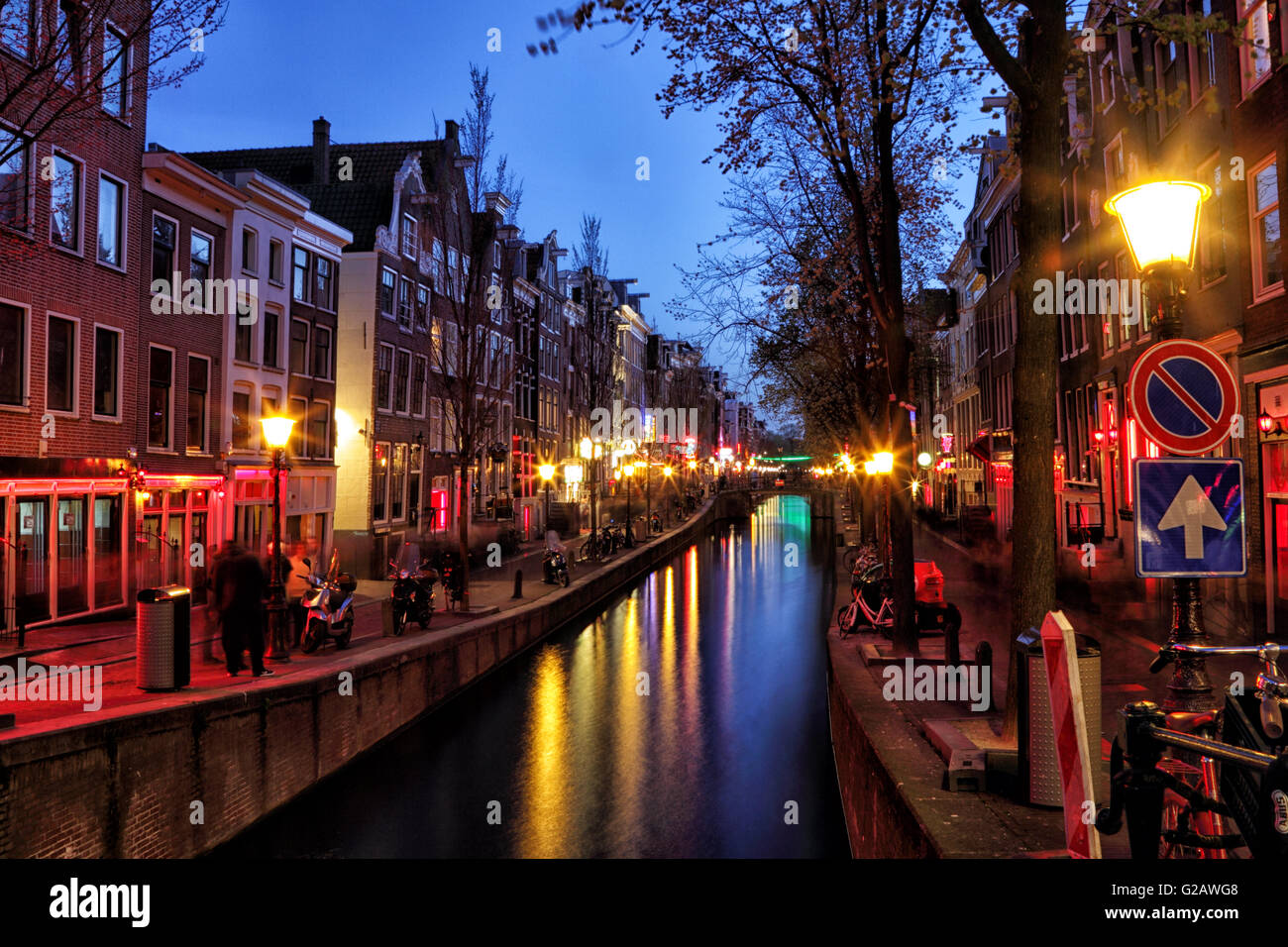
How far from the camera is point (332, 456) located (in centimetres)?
3056

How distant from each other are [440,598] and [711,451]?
86501 mm

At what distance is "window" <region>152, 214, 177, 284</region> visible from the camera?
21.0 meters

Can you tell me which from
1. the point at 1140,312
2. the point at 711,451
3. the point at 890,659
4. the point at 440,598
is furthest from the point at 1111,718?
the point at 711,451

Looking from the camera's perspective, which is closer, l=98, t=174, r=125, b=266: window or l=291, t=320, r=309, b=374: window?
l=98, t=174, r=125, b=266: window

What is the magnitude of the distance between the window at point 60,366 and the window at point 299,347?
1027cm

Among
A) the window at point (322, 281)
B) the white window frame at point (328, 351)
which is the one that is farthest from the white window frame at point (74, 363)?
the window at point (322, 281)

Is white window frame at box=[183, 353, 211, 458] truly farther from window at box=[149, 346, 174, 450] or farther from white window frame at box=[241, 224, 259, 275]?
white window frame at box=[241, 224, 259, 275]

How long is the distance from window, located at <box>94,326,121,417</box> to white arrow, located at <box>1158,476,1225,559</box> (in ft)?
62.7

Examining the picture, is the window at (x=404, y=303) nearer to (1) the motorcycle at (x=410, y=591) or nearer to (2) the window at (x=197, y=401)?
(2) the window at (x=197, y=401)

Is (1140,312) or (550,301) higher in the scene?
(550,301)

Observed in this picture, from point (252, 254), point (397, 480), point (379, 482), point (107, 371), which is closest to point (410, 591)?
point (107, 371)

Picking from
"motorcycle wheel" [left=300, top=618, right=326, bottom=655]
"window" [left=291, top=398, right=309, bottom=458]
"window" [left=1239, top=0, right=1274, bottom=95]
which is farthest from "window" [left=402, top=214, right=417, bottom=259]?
"window" [left=1239, top=0, right=1274, bottom=95]
